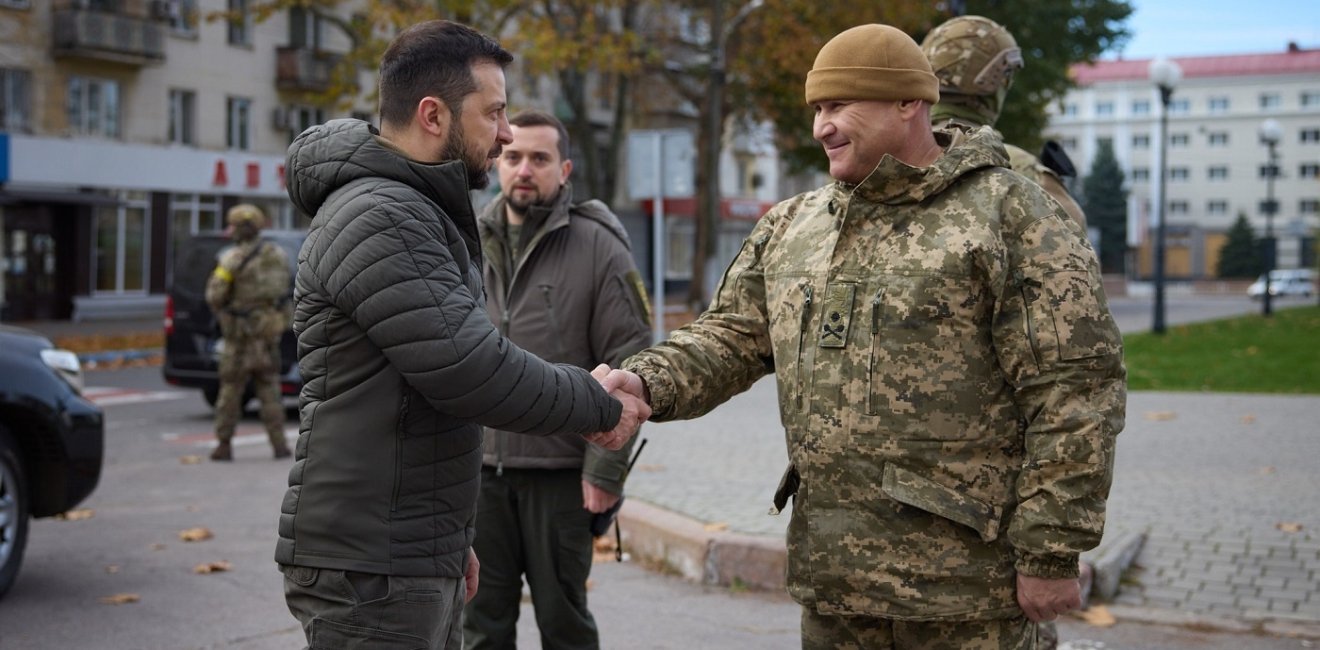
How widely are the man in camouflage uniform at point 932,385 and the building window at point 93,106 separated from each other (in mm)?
32812

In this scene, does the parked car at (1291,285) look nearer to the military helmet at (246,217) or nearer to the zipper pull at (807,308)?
the military helmet at (246,217)

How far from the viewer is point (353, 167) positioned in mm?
2891

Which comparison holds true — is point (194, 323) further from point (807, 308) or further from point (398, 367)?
point (398, 367)

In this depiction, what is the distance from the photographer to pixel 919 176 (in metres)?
3.17

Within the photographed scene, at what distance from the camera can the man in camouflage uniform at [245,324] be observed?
1139 cm

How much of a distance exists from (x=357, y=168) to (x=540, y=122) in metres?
1.85

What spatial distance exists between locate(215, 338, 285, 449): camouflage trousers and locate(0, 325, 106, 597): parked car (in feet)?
14.5

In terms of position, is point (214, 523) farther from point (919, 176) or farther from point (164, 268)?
point (164, 268)

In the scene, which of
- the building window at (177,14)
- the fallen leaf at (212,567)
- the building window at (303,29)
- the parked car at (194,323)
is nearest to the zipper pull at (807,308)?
the fallen leaf at (212,567)

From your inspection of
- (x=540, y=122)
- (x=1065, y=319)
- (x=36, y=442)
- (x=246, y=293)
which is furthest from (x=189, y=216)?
(x=1065, y=319)

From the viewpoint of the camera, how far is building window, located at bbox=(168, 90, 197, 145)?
115 feet

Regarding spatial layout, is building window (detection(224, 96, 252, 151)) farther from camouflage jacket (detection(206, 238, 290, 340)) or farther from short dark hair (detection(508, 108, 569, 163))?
short dark hair (detection(508, 108, 569, 163))

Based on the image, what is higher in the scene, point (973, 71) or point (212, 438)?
point (973, 71)

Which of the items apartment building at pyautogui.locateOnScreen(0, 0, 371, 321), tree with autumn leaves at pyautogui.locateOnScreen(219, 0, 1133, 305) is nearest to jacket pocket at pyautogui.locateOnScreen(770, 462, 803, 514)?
tree with autumn leaves at pyautogui.locateOnScreen(219, 0, 1133, 305)
